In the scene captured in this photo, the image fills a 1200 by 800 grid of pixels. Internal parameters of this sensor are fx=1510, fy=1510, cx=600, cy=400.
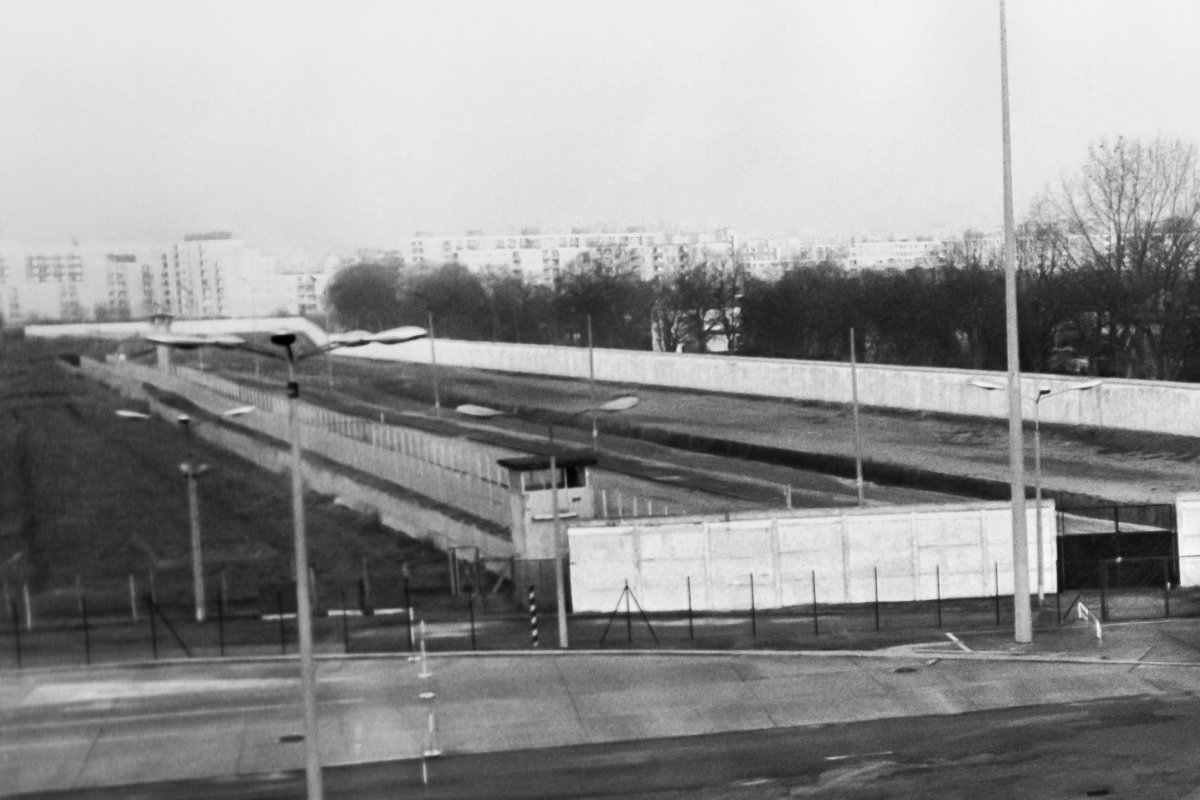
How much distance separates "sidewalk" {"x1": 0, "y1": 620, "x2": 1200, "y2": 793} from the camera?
11086 millimetres

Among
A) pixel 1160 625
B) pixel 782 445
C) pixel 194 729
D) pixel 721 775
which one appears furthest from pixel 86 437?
pixel 782 445

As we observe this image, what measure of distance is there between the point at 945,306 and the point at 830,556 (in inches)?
864

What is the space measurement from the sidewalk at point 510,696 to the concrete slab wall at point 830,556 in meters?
2.70

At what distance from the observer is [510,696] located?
14.4m

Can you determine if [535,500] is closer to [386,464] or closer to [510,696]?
[386,464]

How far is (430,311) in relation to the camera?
2073cm

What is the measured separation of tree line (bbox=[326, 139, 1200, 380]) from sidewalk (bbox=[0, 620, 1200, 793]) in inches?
764

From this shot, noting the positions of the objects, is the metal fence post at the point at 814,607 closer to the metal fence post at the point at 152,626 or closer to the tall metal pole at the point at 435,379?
the metal fence post at the point at 152,626

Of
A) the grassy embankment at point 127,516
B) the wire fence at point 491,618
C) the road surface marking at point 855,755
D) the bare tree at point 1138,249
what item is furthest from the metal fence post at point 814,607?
the bare tree at point 1138,249

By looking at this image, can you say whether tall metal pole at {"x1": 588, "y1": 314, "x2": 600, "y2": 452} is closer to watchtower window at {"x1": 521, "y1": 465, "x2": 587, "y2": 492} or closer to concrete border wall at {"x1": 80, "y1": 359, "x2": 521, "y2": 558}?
concrete border wall at {"x1": 80, "y1": 359, "x2": 521, "y2": 558}

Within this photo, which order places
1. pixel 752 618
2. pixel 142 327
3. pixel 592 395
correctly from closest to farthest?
pixel 142 327
pixel 752 618
pixel 592 395

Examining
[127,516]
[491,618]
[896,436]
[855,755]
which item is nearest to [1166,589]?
[855,755]

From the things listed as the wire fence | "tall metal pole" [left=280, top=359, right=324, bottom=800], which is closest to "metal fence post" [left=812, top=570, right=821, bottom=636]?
the wire fence

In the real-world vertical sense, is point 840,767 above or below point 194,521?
below
